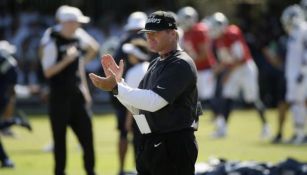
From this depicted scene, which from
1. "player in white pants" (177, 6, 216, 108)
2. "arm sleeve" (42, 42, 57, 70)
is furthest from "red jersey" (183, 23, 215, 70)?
"arm sleeve" (42, 42, 57, 70)

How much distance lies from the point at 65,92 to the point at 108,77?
417 centimetres

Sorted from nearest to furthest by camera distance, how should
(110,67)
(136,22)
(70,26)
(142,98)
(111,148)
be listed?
(142,98) < (110,67) < (70,26) < (136,22) < (111,148)

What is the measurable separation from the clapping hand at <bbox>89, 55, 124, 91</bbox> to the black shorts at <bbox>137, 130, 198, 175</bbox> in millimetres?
637

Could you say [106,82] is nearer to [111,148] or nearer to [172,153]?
[172,153]

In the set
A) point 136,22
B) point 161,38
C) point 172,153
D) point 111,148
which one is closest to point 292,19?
point 111,148

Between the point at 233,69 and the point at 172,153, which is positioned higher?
the point at 172,153

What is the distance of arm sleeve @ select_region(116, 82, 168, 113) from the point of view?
27.2 ft

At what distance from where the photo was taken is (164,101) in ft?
27.2

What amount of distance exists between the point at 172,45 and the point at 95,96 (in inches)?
839

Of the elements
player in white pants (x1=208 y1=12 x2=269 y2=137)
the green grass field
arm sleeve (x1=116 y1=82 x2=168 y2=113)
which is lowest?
the green grass field

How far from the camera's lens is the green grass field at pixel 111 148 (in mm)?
15094

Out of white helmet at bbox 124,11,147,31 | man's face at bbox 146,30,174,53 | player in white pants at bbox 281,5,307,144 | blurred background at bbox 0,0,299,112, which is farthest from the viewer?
blurred background at bbox 0,0,299,112

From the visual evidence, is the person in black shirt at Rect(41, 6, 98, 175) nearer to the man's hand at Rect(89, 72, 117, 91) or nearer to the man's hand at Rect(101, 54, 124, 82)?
the man's hand at Rect(101, 54, 124, 82)

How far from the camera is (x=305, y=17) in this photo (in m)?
19.7
